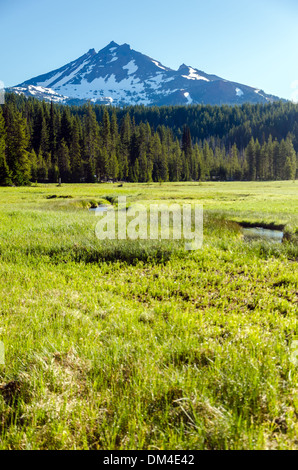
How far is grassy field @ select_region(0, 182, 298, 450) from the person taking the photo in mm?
2869

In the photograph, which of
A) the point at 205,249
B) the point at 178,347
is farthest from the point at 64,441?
the point at 205,249

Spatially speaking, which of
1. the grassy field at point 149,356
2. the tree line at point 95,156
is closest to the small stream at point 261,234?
the grassy field at point 149,356

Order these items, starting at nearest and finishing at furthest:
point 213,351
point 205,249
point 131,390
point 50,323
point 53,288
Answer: point 131,390
point 213,351
point 50,323
point 53,288
point 205,249

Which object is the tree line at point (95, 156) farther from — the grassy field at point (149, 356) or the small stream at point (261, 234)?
the grassy field at point (149, 356)

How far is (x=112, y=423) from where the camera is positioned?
3.01 m

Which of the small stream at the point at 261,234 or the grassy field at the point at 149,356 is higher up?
the small stream at the point at 261,234

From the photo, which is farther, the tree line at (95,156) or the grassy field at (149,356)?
the tree line at (95,156)

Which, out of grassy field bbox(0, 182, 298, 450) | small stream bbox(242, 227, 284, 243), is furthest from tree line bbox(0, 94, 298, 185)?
grassy field bbox(0, 182, 298, 450)

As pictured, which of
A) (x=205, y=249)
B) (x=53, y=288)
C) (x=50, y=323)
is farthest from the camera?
(x=205, y=249)

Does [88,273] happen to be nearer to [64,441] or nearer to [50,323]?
[50,323]

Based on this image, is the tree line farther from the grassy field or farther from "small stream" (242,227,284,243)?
the grassy field

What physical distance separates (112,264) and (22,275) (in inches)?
120

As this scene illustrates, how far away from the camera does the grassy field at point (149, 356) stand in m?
2.87

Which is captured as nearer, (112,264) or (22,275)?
(22,275)
